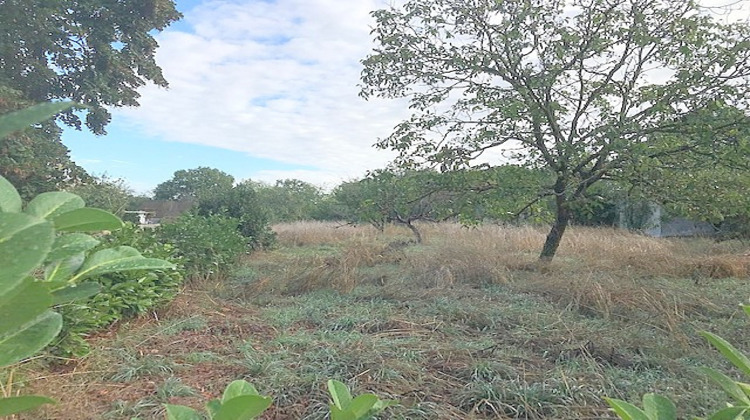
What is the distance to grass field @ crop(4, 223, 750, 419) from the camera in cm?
255

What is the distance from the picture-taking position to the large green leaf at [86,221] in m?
0.48

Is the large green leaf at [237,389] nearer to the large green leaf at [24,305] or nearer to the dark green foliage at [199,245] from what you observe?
the large green leaf at [24,305]

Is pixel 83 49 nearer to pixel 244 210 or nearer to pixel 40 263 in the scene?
pixel 244 210

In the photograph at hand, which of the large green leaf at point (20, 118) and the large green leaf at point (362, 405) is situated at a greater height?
the large green leaf at point (20, 118)

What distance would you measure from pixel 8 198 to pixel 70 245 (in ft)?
0.24

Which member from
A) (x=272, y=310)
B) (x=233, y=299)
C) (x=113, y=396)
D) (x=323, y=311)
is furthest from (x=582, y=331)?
(x=233, y=299)

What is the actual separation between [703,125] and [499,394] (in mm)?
4531

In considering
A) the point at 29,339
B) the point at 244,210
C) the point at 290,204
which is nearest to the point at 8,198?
the point at 29,339

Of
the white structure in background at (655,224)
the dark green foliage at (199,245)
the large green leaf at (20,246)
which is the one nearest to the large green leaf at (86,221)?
the large green leaf at (20,246)

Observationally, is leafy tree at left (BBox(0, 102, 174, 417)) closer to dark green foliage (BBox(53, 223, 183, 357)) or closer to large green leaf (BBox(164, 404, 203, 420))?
large green leaf (BBox(164, 404, 203, 420))

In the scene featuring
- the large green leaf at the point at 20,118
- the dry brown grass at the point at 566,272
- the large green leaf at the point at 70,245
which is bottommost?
the dry brown grass at the point at 566,272

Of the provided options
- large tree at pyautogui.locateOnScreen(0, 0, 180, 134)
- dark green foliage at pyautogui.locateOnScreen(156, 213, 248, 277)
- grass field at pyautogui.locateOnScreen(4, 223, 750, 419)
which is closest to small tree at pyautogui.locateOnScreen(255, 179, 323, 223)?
large tree at pyautogui.locateOnScreen(0, 0, 180, 134)

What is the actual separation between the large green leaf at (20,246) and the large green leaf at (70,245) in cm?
13

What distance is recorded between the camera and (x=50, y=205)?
514mm
